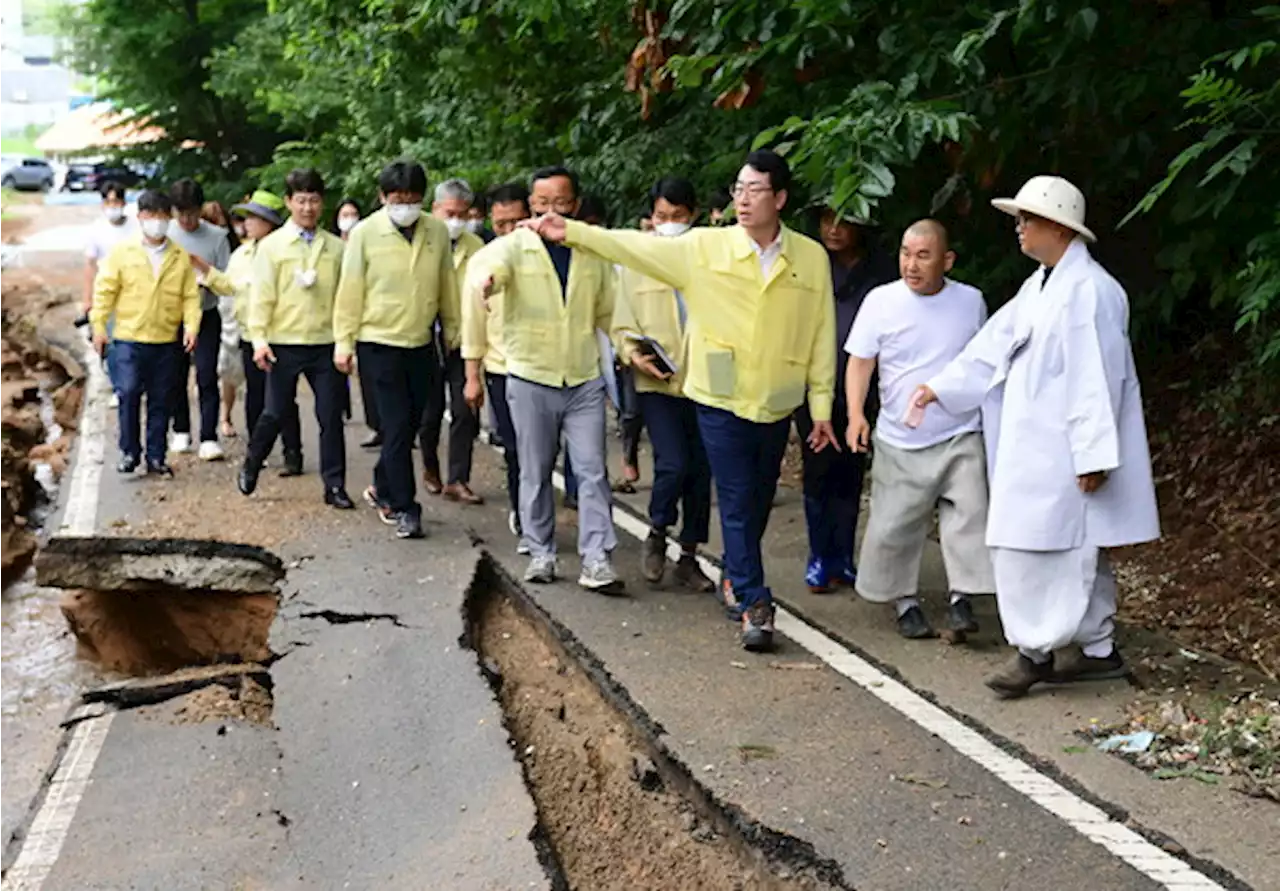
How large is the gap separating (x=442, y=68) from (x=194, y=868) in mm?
9664

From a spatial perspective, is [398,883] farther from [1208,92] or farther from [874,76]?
[874,76]

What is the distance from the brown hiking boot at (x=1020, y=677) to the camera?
6.27 meters

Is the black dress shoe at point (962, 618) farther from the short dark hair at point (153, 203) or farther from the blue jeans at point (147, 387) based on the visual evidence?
the short dark hair at point (153, 203)

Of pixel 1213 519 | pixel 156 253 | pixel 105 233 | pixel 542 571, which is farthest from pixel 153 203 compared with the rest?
pixel 1213 519

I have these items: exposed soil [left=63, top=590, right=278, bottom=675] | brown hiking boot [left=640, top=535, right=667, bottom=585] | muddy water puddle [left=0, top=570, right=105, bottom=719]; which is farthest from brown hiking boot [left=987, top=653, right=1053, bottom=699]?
muddy water puddle [left=0, top=570, right=105, bottom=719]

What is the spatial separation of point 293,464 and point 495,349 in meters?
3.37

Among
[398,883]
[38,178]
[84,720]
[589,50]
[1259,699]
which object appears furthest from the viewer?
[38,178]

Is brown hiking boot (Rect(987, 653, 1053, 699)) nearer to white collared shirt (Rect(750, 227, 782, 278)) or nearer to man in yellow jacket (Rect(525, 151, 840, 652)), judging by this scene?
man in yellow jacket (Rect(525, 151, 840, 652))

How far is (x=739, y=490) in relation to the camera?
7109 millimetres

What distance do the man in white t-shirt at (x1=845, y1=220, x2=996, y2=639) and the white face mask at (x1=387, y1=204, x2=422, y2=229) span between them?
10.3 ft

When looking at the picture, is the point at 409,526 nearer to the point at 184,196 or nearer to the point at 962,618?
the point at 962,618

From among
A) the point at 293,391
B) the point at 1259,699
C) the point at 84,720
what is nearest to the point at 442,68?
the point at 293,391

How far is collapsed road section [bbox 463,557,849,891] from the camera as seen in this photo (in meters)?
5.00

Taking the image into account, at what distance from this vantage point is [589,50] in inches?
520
